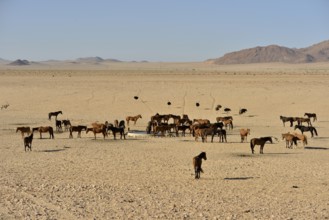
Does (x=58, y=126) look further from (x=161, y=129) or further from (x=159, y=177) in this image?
(x=159, y=177)

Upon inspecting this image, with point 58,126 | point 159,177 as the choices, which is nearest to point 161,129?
point 58,126

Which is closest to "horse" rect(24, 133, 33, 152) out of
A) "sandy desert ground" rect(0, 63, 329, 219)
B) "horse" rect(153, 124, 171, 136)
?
"sandy desert ground" rect(0, 63, 329, 219)

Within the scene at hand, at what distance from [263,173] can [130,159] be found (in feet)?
18.9

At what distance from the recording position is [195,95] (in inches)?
2005

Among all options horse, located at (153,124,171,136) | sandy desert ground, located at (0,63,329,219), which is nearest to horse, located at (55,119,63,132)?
Answer: sandy desert ground, located at (0,63,329,219)

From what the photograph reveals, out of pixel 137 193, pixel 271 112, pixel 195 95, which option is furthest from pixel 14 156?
pixel 195 95

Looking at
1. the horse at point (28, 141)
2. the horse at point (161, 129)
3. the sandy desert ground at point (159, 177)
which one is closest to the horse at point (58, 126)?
the sandy desert ground at point (159, 177)

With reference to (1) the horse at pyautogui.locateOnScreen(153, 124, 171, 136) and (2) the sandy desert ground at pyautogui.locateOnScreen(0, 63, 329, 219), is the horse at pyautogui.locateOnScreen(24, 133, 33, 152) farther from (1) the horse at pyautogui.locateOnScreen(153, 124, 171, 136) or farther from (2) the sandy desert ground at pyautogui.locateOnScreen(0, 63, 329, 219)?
(1) the horse at pyautogui.locateOnScreen(153, 124, 171, 136)

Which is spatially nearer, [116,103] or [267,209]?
[267,209]

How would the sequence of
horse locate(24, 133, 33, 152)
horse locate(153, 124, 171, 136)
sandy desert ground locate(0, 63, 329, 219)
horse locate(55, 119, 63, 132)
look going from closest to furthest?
1. sandy desert ground locate(0, 63, 329, 219)
2. horse locate(24, 133, 33, 152)
3. horse locate(153, 124, 171, 136)
4. horse locate(55, 119, 63, 132)

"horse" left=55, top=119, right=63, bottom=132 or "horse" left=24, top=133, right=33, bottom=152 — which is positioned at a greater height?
"horse" left=24, top=133, right=33, bottom=152

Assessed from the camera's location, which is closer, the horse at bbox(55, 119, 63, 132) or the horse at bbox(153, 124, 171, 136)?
the horse at bbox(153, 124, 171, 136)


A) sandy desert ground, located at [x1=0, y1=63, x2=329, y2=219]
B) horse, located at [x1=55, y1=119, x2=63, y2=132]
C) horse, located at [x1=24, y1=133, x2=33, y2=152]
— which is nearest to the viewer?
sandy desert ground, located at [x1=0, y1=63, x2=329, y2=219]

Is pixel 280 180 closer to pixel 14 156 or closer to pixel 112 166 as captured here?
pixel 112 166
